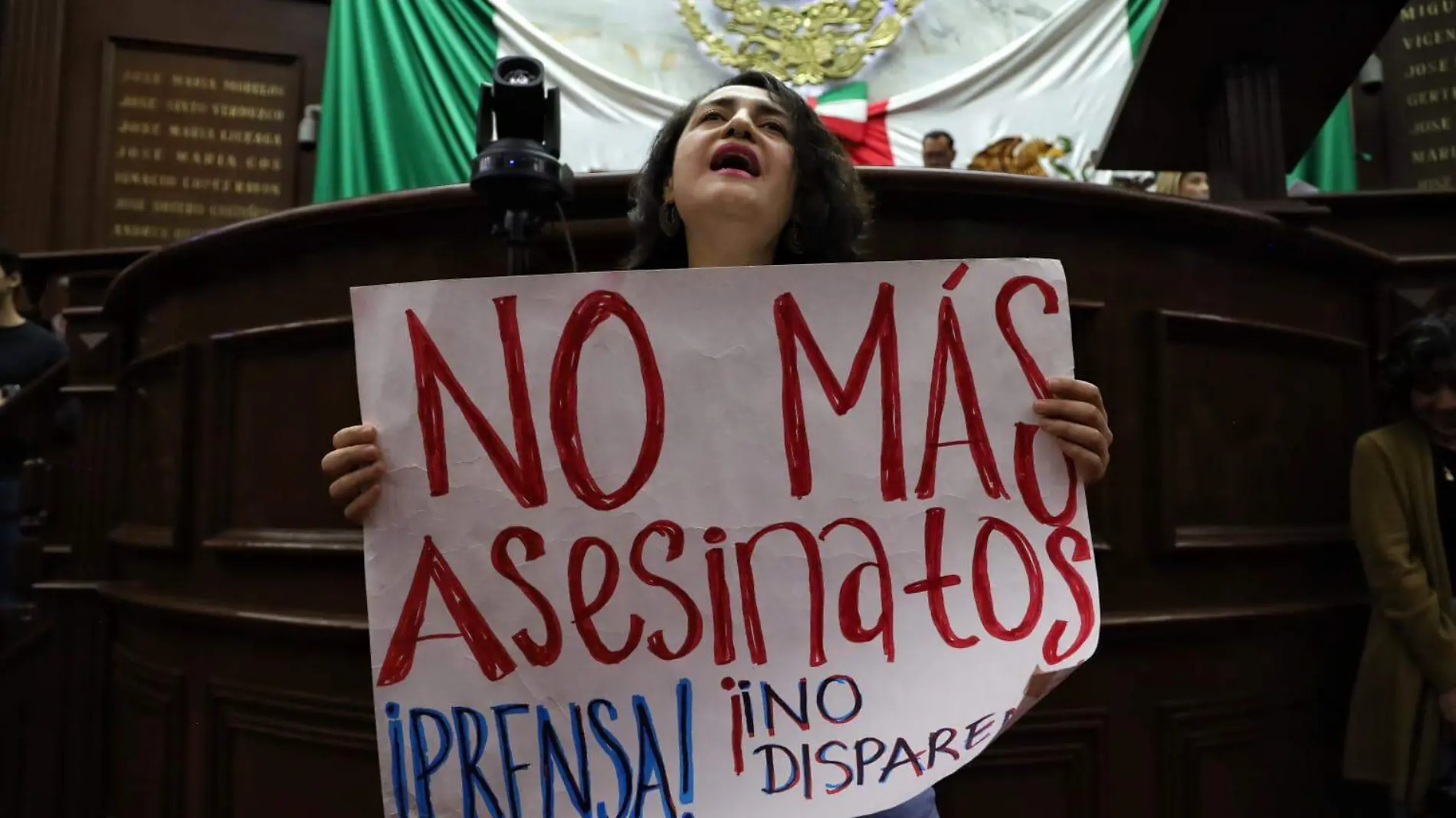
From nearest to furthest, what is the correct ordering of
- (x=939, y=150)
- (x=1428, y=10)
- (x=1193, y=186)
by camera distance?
(x=1193, y=186)
(x=939, y=150)
(x=1428, y=10)

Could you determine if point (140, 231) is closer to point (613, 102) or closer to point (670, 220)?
point (613, 102)

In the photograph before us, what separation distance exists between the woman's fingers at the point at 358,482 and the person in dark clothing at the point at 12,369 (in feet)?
6.17

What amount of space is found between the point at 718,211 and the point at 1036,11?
371 cm

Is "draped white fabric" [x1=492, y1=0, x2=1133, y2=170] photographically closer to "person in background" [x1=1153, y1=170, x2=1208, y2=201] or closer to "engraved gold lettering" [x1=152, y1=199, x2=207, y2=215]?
"person in background" [x1=1153, y1=170, x2=1208, y2=201]

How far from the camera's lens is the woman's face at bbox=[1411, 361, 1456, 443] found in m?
1.39

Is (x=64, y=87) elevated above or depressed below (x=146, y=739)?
above

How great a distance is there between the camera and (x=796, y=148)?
2.89ft

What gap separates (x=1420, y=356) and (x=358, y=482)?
1708 millimetres

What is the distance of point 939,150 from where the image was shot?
337cm

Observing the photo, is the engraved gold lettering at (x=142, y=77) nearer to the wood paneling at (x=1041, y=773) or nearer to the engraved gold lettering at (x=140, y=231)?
the engraved gold lettering at (x=140, y=231)

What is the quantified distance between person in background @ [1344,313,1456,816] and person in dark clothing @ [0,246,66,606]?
Result: 2.87m

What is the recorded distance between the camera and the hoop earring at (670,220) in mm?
938

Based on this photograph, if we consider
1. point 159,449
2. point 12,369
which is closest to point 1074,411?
point 159,449

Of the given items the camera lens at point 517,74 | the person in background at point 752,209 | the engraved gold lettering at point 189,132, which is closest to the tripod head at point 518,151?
the camera lens at point 517,74
